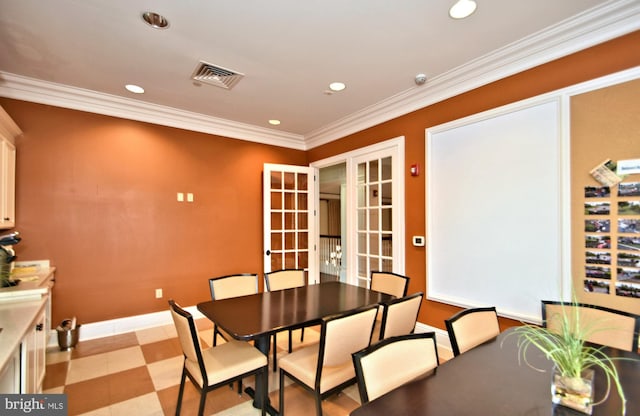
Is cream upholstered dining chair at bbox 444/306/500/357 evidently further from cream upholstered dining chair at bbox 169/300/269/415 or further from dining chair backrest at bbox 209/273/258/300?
dining chair backrest at bbox 209/273/258/300

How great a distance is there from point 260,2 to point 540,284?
10.2 ft

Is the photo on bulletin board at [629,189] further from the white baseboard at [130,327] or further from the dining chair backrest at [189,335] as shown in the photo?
the dining chair backrest at [189,335]

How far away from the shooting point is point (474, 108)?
2932mm


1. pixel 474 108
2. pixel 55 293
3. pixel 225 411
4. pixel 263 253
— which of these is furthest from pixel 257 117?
pixel 225 411

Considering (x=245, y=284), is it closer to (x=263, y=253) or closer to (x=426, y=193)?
(x=263, y=253)

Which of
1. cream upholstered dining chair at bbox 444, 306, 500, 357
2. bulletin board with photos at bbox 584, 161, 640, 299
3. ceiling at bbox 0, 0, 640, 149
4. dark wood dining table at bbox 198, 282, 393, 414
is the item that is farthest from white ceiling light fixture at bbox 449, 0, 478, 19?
dark wood dining table at bbox 198, 282, 393, 414

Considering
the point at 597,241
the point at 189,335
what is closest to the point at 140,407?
the point at 189,335

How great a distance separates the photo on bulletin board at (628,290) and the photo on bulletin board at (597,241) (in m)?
0.29

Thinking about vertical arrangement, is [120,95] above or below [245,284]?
above

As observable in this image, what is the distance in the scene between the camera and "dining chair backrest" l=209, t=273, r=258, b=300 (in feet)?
9.21

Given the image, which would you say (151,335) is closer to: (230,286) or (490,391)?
(230,286)

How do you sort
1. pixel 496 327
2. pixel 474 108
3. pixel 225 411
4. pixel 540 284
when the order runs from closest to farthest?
pixel 496 327
pixel 225 411
pixel 540 284
pixel 474 108

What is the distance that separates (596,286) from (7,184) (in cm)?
533

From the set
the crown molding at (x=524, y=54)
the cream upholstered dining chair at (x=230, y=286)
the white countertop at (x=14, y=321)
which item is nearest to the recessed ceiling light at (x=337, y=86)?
the crown molding at (x=524, y=54)
